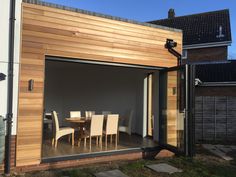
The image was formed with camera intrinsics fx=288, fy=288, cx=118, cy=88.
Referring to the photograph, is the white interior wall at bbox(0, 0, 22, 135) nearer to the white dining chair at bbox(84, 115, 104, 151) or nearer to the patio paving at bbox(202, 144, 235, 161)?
the white dining chair at bbox(84, 115, 104, 151)

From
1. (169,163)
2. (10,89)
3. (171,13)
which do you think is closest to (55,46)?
(10,89)

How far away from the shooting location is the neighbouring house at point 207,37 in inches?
744

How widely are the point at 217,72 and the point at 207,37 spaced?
14.9ft

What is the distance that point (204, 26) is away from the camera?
2086 cm

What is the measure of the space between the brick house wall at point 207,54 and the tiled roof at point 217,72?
1733mm

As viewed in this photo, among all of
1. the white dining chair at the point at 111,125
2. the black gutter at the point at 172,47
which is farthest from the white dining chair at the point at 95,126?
the black gutter at the point at 172,47

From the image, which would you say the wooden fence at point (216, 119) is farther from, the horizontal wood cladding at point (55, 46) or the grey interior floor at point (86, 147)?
the horizontal wood cladding at point (55, 46)

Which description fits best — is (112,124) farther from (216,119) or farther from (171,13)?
(171,13)

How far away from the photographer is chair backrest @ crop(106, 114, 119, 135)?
26.3 ft

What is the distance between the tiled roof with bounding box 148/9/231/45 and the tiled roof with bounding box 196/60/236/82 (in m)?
2.82

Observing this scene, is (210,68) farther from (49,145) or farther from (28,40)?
(28,40)

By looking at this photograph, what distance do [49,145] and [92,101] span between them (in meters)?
4.55

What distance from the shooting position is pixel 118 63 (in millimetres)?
6957

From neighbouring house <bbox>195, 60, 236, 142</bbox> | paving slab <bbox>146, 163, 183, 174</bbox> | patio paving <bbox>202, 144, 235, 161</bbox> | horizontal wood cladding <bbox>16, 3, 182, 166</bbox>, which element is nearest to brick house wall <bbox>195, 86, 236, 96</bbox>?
neighbouring house <bbox>195, 60, 236, 142</bbox>
